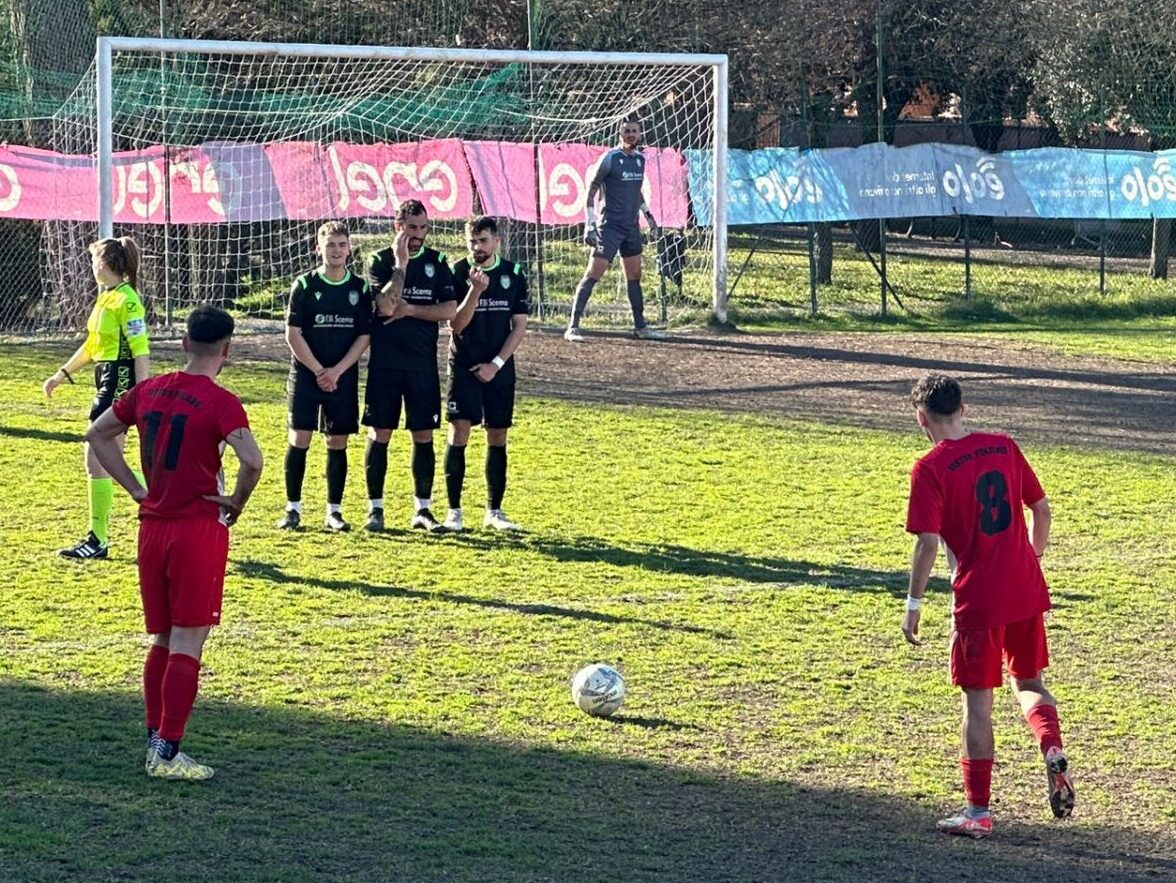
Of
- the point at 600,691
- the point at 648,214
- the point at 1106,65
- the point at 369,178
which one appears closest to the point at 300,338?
the point at 600,691

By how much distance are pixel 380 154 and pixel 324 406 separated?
31.0ft

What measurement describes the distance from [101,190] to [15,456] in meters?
4.68

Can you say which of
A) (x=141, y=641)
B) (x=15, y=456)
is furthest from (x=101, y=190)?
(x=141, y=641)

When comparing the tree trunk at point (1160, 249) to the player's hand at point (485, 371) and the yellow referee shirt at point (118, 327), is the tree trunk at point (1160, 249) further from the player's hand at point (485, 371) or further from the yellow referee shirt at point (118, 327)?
the yellow referee shirt at point (118, 327)

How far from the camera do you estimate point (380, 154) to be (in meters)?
19.2

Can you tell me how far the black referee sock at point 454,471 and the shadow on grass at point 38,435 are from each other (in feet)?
13.3

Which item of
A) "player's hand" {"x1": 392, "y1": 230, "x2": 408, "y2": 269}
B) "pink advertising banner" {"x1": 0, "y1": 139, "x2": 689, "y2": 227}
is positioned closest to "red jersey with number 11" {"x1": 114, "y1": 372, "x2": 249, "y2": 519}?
"player's hand" {"x1": 392, "y1": 230, "x2": 408, "y2": 269}

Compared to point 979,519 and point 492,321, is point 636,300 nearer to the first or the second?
point 492,321

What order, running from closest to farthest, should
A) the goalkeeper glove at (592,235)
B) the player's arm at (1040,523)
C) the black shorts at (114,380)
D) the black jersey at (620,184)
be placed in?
1. the player's arm at (1040,523)
2. the black shorts at (114,380)
3. the goalkeeper glove at (592,235)
4. the black jersey at (620,184)

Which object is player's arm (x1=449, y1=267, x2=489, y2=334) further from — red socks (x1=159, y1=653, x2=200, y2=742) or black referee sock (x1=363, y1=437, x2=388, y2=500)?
red socks (x1=159, y1=653, x2=200, y2=742)

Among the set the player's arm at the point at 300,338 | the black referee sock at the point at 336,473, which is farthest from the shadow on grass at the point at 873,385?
the player's arm at the point at 300,338

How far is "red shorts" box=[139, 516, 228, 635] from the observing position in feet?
19.8

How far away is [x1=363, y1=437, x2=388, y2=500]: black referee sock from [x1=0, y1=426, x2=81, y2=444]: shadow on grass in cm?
370

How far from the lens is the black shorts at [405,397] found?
1034 cm
